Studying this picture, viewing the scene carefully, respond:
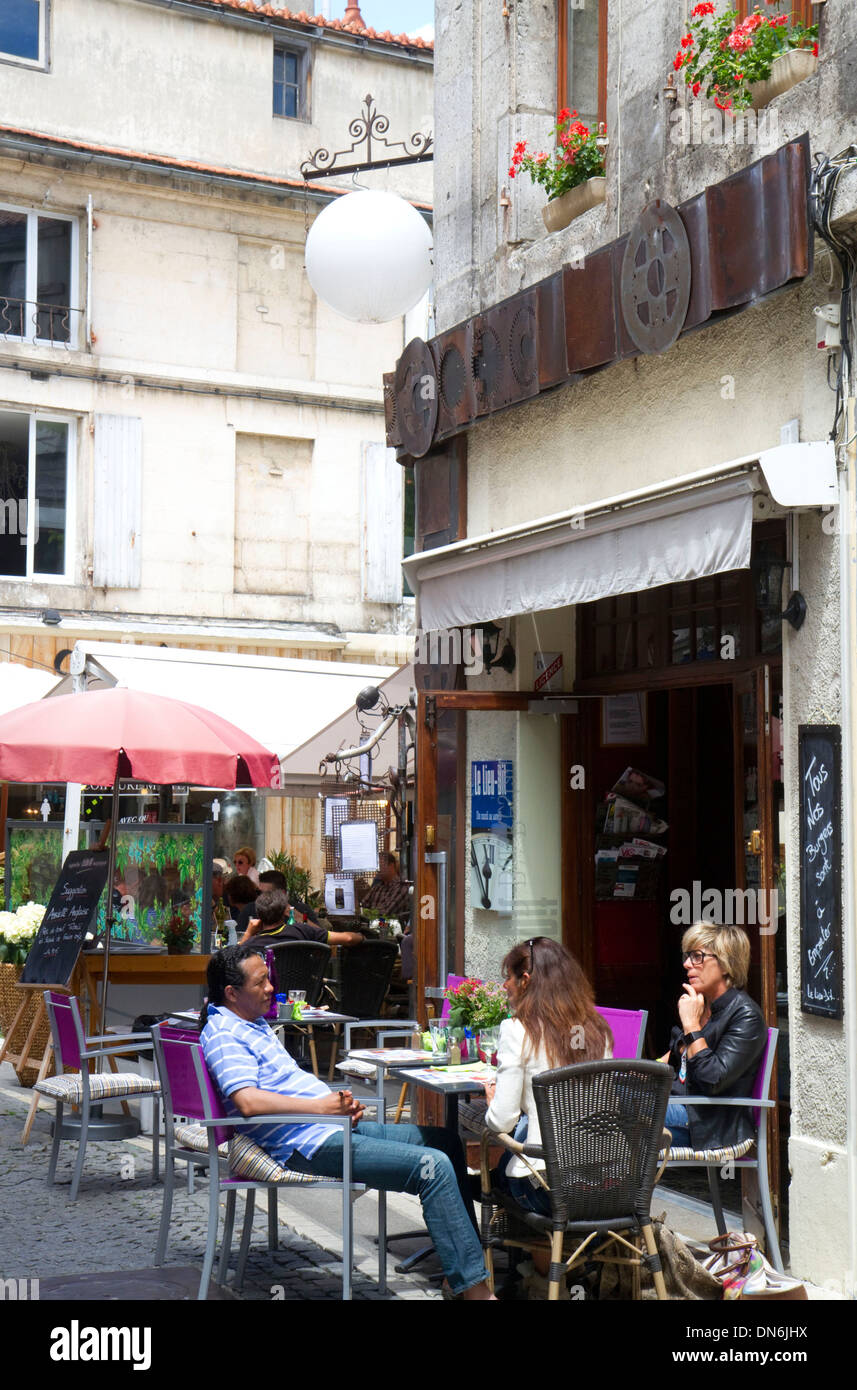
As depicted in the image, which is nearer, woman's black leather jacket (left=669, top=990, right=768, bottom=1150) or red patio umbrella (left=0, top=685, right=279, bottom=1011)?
woman's black leather jacket (left=669, top=990, right=768, bottom=1150)

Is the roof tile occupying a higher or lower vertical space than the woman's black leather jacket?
higher

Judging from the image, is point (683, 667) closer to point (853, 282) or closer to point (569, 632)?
point (569, 632)

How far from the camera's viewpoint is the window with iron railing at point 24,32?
19.3 meters

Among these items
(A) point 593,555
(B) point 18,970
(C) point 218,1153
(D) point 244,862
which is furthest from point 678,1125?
(D) point 244,862

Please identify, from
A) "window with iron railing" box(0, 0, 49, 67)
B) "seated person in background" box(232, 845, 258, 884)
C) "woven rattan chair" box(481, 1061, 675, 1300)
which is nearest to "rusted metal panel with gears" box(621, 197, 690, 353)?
"woven rattan chair" box(481, 1061, 675, 1300)

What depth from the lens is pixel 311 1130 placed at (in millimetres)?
5984

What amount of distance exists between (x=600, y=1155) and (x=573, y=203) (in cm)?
529

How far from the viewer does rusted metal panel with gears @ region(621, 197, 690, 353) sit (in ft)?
23.4

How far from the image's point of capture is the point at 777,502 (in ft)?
20.5

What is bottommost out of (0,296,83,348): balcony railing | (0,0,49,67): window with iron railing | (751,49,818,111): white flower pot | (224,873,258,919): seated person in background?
(224,873,258,919): seated person in background

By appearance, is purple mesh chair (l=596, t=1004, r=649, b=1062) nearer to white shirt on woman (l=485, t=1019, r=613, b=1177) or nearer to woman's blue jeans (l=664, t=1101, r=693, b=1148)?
woman's blue jeans (l=664, t=1101, r=693, b=1148)

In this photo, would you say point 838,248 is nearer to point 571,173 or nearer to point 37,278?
point 571,173
